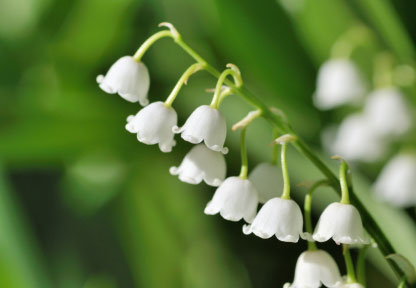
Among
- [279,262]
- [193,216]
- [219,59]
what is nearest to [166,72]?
[219,59]

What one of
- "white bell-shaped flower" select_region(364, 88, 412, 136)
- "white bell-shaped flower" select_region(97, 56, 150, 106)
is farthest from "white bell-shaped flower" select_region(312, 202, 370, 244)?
"white bell-shaped flower" select_region(364, 88, 412, 136)

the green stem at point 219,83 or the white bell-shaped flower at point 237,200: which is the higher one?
A: the green stem at point 219,83

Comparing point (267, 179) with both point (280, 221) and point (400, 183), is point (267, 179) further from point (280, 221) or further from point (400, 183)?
point (400, 183)

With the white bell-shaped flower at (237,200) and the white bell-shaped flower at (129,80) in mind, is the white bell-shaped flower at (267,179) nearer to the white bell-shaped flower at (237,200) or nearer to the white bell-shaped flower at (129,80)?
the white bell-shaped flower at (237,200)

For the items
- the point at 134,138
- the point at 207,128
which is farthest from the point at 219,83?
the point at 134,138

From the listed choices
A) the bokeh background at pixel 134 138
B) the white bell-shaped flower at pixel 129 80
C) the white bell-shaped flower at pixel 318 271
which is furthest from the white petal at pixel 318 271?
the bokeh background at pixel 134 138

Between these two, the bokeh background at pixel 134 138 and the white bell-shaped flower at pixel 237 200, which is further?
the bokeh background at pixel 134 138

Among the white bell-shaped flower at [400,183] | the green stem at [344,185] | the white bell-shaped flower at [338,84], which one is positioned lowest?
the white bell-shaped flower at [400,183]

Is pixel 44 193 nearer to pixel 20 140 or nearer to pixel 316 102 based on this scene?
pixel 20 140
